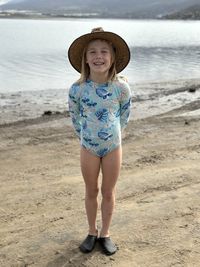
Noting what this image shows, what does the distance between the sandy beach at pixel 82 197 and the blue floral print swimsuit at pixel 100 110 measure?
1122mm

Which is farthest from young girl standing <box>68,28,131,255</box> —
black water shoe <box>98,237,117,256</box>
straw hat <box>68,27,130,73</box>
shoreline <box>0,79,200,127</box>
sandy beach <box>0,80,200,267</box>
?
shoreline <box>0,79,200,127</box>

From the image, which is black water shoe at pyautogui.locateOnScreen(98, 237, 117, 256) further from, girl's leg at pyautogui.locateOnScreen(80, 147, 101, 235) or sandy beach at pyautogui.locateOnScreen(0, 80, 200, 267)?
girl's leg at pyautogui.locateOnScreen(80, 147, 101, 235)

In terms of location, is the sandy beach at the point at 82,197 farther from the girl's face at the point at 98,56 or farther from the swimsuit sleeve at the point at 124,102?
the girl's face at the point at 98,56

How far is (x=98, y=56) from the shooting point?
4168 millimetres

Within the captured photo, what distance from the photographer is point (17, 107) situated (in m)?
12.5

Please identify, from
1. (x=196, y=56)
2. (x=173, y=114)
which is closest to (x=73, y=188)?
(x=173, y=114)

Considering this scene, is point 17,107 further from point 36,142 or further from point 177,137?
point 177,137

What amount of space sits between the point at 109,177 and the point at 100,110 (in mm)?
637

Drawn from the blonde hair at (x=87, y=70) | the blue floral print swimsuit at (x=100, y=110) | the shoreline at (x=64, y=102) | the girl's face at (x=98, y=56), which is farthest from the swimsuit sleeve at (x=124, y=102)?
the shoreline at (x=64, y=102)

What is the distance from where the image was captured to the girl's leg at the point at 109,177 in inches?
172

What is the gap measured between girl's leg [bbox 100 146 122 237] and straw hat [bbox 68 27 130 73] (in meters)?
0.80

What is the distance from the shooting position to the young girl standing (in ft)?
13.8

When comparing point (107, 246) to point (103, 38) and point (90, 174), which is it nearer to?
point (90, 174)

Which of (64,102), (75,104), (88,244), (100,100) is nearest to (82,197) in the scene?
(88,244)
